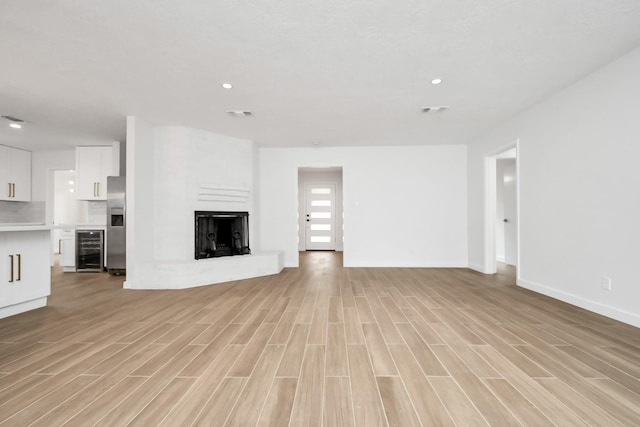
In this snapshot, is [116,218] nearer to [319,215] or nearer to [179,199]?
[179,199]

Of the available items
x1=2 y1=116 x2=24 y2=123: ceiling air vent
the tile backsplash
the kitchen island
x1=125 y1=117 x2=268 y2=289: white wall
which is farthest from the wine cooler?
the kitchen island

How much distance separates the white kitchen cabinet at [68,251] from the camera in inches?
204

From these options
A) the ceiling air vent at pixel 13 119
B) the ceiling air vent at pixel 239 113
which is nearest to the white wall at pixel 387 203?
the ceiling air vent at pixel 239 113

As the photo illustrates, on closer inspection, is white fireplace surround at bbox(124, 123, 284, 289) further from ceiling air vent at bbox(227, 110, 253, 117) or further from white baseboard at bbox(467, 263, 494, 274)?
white baseboard at bbox(467, 263, 494, 274)

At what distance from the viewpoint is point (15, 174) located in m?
5.64

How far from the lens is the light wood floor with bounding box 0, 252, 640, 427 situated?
133 cm

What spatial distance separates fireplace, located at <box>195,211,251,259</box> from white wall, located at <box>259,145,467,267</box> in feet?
2.31

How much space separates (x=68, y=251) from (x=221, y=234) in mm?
3113

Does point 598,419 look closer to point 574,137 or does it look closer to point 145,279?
point 574,137

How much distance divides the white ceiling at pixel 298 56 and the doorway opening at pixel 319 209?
450 cm

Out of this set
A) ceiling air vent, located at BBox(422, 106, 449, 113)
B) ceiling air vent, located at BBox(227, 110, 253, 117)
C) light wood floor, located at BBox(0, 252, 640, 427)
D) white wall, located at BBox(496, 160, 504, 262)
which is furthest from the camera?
white wall, located at BBox(496, 160, 504, 262)

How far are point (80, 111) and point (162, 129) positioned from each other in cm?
102

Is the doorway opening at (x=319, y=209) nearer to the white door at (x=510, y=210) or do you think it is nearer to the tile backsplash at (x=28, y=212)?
the white door at (x=510, y=210)

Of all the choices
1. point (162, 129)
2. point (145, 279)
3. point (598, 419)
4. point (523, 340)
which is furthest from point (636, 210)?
point (162, 129)
